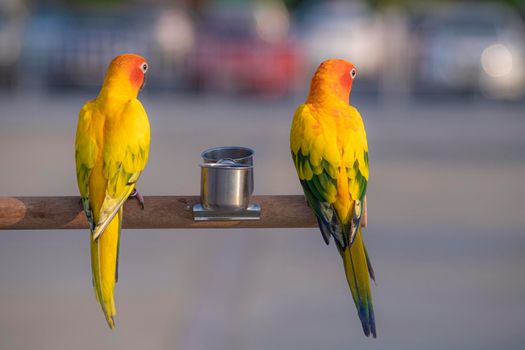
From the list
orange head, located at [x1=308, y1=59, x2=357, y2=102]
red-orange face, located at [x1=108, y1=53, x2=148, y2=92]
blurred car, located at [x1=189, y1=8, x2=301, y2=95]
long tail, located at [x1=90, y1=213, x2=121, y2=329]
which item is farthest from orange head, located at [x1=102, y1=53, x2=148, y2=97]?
blurred car, located at [x1=189, y1=8, x2=301, y2=95]

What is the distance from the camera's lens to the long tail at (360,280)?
2.98 m

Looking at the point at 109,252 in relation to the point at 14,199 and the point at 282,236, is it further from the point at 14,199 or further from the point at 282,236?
the point at 282,236

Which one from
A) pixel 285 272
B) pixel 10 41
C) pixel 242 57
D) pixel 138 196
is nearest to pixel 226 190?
pixel 138 196

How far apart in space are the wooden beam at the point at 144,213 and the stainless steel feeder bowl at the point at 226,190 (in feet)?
0.21

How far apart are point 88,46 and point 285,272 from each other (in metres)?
11.6

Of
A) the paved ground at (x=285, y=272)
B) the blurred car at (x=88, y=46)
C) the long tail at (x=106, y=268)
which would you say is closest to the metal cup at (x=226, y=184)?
the long tail at (x=106, y=268)

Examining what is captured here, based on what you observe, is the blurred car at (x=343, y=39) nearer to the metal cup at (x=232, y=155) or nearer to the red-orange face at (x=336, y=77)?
the red-orange face at (x=336, y=77)

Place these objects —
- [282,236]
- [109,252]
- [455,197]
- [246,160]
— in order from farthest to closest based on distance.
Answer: [455,197] < [282,236] < [246,160] < [109,252]

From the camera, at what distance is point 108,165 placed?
9.89ft

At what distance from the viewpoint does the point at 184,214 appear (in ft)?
10.6

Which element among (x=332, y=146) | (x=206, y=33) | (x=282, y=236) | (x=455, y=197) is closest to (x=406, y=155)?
(x=455, y=197)

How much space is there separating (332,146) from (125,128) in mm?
734

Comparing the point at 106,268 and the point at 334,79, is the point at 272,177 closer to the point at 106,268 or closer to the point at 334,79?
the point at 334,79

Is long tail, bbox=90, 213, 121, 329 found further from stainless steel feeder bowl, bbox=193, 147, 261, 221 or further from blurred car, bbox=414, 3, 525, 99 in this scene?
blurred car, bbox=414, 3, 525, 99
